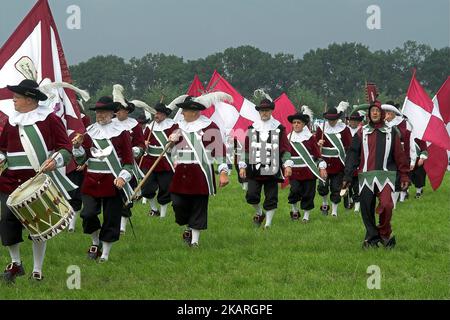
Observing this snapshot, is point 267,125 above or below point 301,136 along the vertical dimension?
above

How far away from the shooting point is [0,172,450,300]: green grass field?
274 inches

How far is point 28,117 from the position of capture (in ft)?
23.9

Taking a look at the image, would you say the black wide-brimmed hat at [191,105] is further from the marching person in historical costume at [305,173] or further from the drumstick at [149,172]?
the marching person in historical costume at [305,173]

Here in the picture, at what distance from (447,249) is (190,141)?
13.4 ft

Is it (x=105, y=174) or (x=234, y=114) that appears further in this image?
(x=234, y=114)

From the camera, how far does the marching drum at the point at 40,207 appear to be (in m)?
6.70

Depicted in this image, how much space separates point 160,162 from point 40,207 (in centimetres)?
634

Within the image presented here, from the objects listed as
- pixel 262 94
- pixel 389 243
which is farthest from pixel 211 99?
pixel 262 94

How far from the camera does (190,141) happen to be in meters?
9.48

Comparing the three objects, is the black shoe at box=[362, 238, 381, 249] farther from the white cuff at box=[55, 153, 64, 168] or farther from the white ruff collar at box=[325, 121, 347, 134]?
the white ruff collar at box=[325, 121, 347, 134]

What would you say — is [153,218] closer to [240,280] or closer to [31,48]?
[31,48]

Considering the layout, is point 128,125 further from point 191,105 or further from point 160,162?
point 160,162
